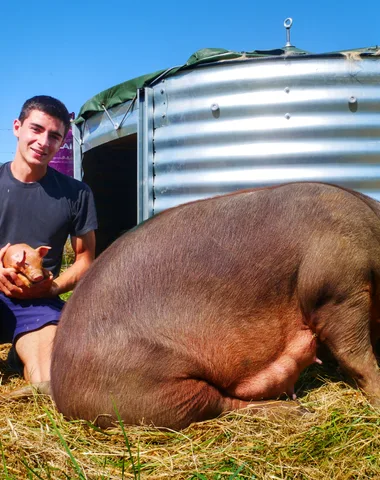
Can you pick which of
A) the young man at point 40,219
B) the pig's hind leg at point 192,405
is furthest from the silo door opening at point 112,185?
the pig's hind leg at point 192,405

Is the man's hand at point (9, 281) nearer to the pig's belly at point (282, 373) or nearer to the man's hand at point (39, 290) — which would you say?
the man's hand at point (39, 290)

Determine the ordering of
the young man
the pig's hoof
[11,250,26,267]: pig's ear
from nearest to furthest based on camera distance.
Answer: the pig's hoof → [11,250,26,267]: pig's ear → the young man

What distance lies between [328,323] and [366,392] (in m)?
0.41

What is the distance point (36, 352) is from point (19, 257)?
69 cm

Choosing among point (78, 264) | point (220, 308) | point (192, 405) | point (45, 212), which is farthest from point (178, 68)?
point (192, 405)

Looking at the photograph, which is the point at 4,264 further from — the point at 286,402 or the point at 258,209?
the point at 286,402

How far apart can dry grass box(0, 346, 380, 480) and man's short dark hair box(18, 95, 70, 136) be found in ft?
7.22

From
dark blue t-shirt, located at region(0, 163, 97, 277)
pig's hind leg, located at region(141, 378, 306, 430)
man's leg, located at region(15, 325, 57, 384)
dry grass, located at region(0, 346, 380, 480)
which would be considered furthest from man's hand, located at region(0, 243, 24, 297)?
pig's hind leg, located at region(141, 378, 306, 430)

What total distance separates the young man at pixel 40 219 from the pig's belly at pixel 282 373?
146 cm

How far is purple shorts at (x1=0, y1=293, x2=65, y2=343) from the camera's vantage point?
12.6ft

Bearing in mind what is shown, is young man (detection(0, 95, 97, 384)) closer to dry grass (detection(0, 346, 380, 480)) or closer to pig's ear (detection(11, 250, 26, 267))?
pig's ear (detection(11, 250, 26, 267))

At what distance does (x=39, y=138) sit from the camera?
405 centimetres

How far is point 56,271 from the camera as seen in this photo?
430 centimetres

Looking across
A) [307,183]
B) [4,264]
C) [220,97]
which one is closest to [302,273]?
[307,183]
